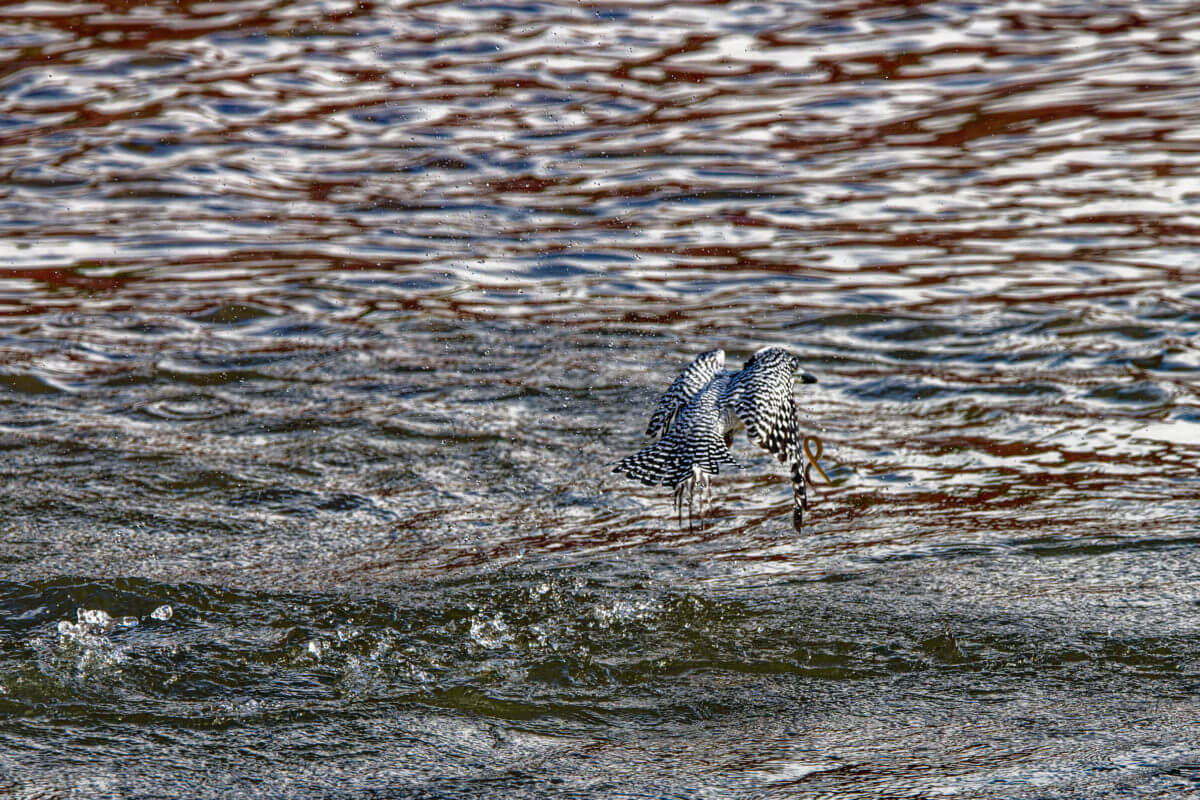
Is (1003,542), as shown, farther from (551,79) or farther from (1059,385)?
(551,79)

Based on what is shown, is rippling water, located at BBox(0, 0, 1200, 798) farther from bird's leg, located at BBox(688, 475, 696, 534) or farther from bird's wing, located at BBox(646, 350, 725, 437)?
bird's wing, located at BBox(646, 350, 725, 437)

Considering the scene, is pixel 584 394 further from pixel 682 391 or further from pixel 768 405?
pixel 768 405

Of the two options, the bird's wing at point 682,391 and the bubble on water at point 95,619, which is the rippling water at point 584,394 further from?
the bird's wing at point 682,391

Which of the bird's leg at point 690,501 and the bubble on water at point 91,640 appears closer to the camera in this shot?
the bubble on water at point 91,640

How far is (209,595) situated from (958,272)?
6.65m

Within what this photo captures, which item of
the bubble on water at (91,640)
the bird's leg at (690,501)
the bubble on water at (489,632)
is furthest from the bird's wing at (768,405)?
the bubble on water at (91,640)

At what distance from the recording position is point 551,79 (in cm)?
1490

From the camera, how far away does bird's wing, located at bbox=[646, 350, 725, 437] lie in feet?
20.3

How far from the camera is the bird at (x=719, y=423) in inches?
221

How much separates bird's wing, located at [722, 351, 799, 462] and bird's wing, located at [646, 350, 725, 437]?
0.72 feet

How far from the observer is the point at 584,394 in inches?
349

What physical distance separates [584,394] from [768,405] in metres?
3.24

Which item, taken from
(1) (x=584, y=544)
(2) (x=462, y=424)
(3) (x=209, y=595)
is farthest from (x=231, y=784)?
(2) (x=462, y=424)

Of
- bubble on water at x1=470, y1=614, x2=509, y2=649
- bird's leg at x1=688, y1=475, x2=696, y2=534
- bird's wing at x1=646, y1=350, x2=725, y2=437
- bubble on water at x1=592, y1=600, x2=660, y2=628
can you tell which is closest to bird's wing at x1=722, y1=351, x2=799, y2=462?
bird's wing at x1=646, y1=350, x2=725, y2=437
